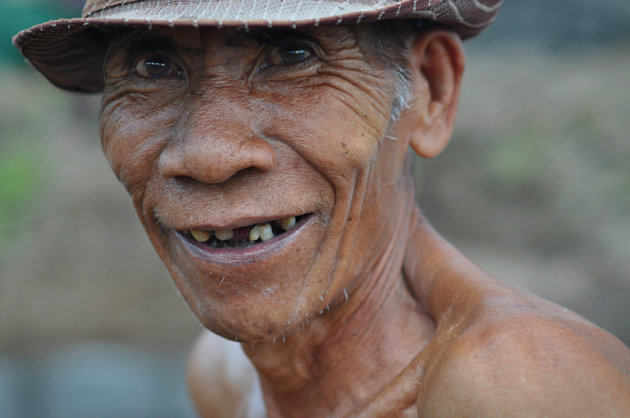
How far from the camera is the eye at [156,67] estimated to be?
2.08m

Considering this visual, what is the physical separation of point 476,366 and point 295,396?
3.14 ft

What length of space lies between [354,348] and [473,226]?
6.18 metres

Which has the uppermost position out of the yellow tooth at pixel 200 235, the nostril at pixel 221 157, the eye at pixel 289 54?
the eye at pixel 289 54

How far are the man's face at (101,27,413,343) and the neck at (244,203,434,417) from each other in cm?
17

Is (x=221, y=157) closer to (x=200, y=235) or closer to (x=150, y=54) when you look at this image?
(x=200, y=235)

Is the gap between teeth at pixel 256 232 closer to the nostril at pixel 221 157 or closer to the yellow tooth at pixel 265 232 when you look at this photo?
the yellow tooth at pixel 265 232

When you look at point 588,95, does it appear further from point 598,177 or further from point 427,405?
point 427,405

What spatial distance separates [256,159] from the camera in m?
1.88

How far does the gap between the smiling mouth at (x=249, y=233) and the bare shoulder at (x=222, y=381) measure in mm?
876

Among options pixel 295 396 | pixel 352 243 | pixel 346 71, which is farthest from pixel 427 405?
pixel 346 71

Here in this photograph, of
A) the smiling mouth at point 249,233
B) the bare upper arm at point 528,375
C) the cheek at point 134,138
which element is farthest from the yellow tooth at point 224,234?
the bare upper arm at point 528,375

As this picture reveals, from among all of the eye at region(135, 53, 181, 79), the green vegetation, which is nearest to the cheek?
the eye at region(135, 53, 181, 79)

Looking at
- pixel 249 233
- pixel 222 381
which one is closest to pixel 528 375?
pixel 249 233

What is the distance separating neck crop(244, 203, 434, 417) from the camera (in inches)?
87.9
